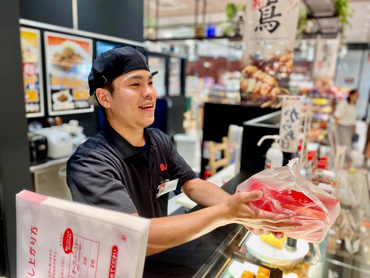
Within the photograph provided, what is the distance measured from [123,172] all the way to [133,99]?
30 cm

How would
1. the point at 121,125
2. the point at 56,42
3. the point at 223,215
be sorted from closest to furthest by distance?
the point at 223,215, the point at 121,125, the point at 56,42

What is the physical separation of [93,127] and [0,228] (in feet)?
6.65

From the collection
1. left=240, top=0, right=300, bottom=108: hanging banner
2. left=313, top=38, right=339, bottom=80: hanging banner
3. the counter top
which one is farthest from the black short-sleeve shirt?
left=313, top=38, right=339, bottom=80: hanging banner

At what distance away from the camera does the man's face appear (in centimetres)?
111

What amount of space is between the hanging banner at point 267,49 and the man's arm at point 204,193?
1294mm

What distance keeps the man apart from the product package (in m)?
0.21

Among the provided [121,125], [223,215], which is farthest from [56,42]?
[223,215]

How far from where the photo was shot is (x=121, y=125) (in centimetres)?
119

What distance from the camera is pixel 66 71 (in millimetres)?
3422

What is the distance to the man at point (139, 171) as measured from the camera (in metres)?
0.89

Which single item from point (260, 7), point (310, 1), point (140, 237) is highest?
point (310, 1)

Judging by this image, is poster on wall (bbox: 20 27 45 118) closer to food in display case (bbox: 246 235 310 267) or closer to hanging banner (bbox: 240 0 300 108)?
hanging banner (bbox: 240 0 300 108)

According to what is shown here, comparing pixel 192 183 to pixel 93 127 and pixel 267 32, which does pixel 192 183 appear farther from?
pixel 93 127

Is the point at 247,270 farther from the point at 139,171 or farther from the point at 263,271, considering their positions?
the point at 139,171
